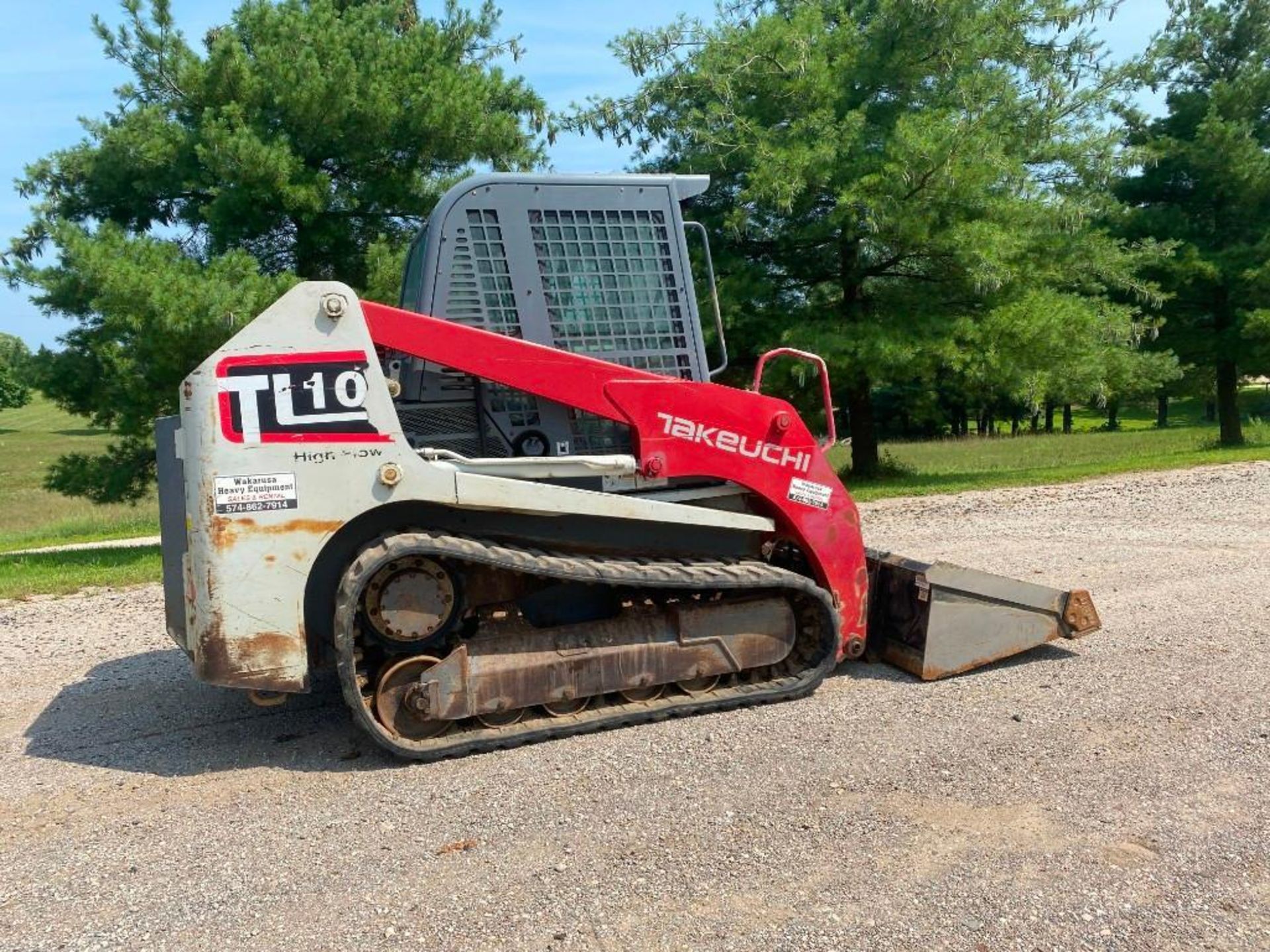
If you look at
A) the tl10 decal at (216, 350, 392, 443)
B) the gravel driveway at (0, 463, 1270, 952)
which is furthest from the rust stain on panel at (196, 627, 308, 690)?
the tl10 decal at (216, 350, 392, 443)

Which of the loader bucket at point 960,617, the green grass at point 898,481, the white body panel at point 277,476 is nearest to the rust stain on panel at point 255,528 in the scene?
the white body panel at point 277,476

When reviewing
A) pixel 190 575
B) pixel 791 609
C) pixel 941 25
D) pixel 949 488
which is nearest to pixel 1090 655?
pixel 791 609

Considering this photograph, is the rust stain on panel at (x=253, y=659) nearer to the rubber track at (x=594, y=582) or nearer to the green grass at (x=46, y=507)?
the rubber track at (x=594, y=582)

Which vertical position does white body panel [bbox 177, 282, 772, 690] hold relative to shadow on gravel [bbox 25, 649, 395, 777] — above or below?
→ above

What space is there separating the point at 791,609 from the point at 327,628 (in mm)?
2236

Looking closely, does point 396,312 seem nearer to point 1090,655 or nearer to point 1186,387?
point 1090,655

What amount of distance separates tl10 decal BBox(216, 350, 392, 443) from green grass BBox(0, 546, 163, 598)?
5920mm

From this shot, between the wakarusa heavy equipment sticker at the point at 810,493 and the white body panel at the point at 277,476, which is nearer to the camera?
the white body panel at the point at 277,476

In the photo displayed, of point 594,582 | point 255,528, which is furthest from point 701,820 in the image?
point 255,528

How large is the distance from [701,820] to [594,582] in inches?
55.8

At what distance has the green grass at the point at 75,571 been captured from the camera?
32.5 ft

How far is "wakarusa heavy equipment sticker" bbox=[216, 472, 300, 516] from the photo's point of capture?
14.6ft

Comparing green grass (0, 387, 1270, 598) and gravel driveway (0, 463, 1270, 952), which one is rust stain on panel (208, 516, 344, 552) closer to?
gravel driveway (0, 463, 1270, 952)

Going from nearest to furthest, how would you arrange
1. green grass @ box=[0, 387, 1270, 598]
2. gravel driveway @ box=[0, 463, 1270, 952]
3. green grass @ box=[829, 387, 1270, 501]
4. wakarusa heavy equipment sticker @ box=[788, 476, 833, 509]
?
gravel driveway @ box=[0, 463, 1270, 952] < wakarusa heavy equipment sticker @ box=[788, 476, 833, 509] < green grass @ box=[0, 387, 1270, 598] < green grass @ box=[829, 387, 1270, 501]
